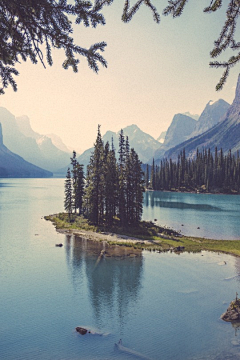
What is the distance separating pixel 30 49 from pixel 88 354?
52.2 ft

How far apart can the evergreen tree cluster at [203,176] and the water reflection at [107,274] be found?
12592 centimetres

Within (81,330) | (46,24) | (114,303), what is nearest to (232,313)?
(114,303)

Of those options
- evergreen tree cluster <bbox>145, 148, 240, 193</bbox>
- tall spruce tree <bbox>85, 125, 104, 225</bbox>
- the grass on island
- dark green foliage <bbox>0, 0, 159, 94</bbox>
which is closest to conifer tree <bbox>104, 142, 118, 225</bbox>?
tall spruce tree <bbox>85, 125, 104, 225</bbox>

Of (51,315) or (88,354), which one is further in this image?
(51,315)

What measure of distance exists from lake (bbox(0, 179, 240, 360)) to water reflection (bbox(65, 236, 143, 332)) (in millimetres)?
89

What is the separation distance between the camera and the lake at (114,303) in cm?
1691

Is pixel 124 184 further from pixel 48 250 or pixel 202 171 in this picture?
pixel 202 171

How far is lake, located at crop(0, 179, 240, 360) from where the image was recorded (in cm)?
1691

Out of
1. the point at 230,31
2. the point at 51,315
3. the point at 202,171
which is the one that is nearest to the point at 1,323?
the point at 51,315

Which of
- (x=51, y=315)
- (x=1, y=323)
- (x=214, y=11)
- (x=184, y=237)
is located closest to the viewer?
(x=214, y=11)

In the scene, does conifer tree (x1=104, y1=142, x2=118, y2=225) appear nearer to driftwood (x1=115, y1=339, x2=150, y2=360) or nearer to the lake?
the lake

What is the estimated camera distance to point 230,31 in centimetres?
660

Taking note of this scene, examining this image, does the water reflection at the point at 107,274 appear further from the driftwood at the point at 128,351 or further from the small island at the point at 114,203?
the small island at the point at 114,203

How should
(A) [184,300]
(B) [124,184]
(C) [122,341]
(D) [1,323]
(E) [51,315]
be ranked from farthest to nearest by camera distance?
(B) [124,184] < (A) [184,300] < (E) [51,315] < (D) [1,323] < (C) [122,341]
